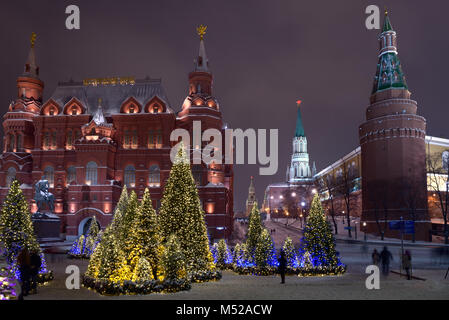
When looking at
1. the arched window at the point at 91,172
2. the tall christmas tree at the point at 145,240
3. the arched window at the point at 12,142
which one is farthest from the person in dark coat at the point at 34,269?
the arched window at the point at 12,142

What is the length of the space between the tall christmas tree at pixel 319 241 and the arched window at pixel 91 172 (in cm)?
4077

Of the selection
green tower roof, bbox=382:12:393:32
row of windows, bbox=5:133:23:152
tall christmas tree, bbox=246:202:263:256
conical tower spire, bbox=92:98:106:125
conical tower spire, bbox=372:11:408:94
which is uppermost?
green tower roof, bbox=382:12:393:32

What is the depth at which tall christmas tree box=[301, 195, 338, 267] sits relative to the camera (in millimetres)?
22719

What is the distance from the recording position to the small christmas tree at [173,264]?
16.9m

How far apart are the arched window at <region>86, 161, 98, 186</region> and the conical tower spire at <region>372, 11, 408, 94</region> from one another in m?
45.0

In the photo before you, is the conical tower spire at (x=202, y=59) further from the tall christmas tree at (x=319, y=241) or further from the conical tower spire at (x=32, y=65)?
the tall christmas tree at (x=319, y=241)

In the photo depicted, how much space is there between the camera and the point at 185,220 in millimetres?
20234

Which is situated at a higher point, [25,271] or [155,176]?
[155,176]

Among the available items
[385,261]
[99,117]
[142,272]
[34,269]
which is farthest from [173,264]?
[99,117]

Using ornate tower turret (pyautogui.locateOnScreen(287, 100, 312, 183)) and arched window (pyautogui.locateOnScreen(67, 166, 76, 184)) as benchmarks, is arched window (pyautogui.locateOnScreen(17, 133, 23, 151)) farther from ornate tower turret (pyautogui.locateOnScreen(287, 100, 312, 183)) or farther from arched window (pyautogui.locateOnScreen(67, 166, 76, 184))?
ornate tower turret (pyautogui.locateOnScreen(287, 100, 312, 183))

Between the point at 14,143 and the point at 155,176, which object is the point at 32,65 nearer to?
the point at 14,143

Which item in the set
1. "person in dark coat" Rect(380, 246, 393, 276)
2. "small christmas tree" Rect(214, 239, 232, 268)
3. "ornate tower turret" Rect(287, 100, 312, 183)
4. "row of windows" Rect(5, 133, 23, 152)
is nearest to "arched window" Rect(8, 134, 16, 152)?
"row of windows" Rect(5, 133, 23, 152)

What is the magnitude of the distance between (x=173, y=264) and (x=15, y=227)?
7.39 metres
